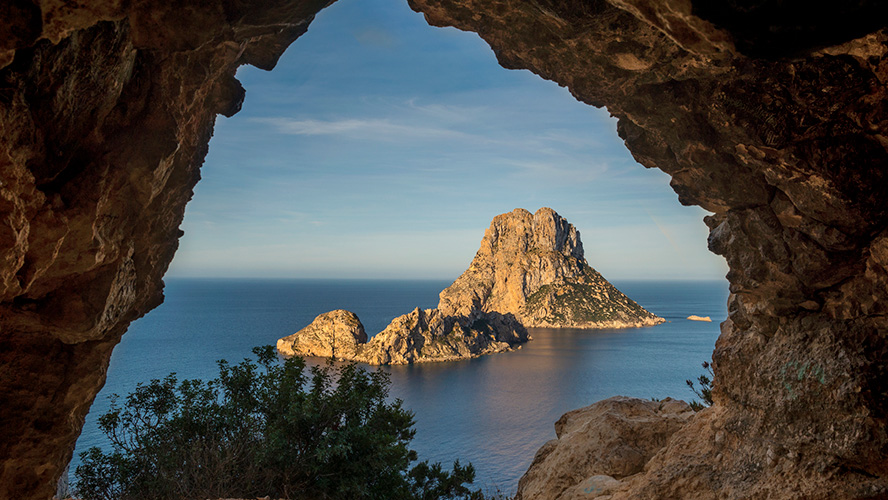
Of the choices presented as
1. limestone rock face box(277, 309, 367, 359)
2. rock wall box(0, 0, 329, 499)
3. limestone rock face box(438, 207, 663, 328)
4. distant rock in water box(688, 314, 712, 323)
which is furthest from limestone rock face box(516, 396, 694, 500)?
distant rock in water box(688, 314, 712, 323)

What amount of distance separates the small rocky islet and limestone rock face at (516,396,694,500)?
7907 centimetres

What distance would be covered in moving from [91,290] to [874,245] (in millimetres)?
10507

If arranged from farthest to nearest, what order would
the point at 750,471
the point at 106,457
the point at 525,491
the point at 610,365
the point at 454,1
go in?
the point at 610,365
the point at 106,457
the point at 525,491
the point at 454,1
the point at 750,471

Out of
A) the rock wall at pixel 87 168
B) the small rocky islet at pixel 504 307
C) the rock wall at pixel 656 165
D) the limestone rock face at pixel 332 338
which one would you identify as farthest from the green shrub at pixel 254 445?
the limestone rock face at pixel 332 338

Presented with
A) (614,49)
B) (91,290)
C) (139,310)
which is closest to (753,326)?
(614,49)

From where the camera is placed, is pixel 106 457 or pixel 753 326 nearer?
pixel 753 326

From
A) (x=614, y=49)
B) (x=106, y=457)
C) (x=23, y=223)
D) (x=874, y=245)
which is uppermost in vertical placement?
(x=614, y=49)

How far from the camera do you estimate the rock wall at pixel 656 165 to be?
4207 millimetres

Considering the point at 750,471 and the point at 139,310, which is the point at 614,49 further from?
the point at 139,310

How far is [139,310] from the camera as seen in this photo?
8602mm

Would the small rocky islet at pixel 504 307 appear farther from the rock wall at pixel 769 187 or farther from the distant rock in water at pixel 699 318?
the rock wall at pixel 769 187

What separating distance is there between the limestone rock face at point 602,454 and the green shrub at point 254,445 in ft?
15.9

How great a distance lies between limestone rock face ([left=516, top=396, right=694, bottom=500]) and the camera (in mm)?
9336

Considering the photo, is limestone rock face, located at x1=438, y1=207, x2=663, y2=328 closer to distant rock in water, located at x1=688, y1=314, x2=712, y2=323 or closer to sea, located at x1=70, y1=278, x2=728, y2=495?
sea, located at x1=70, y1=278, x2=728, y2=495
